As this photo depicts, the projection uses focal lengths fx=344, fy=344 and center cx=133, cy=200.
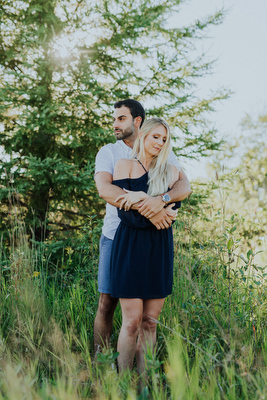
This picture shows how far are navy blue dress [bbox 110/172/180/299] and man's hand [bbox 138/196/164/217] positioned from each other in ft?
0.24

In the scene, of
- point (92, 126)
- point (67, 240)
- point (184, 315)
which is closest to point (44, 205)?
point (67, 240)

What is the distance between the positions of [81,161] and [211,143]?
2.13 metres

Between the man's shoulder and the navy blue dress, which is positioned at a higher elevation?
the man's shoulder

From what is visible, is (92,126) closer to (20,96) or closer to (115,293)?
(20,96)

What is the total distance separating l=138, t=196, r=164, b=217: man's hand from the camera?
2023 millimetres

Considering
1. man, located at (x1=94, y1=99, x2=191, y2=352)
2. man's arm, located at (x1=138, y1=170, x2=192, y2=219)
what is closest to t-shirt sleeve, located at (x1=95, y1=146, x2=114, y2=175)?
man, located at (x1=94, y1=99, x2=191, y2=352)

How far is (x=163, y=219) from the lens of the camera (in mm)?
2080

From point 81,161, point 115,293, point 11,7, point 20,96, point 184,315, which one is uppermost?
point 11,7

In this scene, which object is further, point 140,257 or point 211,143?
point 211,143

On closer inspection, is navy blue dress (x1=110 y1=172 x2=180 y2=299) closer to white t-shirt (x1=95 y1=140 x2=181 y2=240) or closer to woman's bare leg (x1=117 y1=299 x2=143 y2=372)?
woman's bare leg (x1=117 y1=299 x2=143 y2=372)

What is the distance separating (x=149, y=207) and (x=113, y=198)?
0.27m

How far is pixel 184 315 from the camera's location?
94.4 inches

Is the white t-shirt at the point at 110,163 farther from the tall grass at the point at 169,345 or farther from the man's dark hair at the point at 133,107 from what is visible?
the tall grass at the point at 169,345

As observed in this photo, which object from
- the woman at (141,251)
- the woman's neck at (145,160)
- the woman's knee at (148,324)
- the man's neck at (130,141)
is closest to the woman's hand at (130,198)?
the woman at (141,251)
